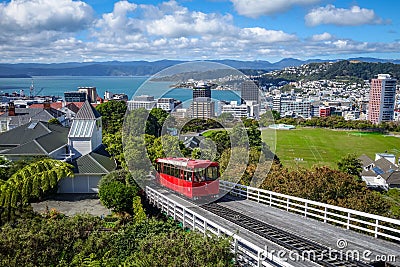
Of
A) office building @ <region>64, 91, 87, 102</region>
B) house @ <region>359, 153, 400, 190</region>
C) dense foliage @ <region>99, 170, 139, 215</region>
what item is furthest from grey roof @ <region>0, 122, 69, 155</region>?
office building @ <region>64, 91, 87, 102</region>

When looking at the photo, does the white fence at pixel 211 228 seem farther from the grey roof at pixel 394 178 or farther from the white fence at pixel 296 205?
the grey roof at pixel 394 178

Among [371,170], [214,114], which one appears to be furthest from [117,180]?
[371,170]

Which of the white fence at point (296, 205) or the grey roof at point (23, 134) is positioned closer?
the white fence at point (296, 205)

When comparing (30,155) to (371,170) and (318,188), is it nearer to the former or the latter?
(318,188)

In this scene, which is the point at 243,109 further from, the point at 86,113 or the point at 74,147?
the point at 74,147

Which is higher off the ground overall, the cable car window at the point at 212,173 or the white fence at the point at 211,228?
the cable car window at the point at 212,173

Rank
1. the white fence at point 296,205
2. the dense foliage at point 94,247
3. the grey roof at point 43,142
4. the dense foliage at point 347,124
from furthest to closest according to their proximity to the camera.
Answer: the dense foliage at point 347,124
the grey roof at point 43,142
the white fence at point 296,205
the dense foliage at point 94,247

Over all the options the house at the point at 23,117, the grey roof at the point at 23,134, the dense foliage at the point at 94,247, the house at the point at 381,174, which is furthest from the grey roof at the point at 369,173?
the dense foliage at the point at 94,247
